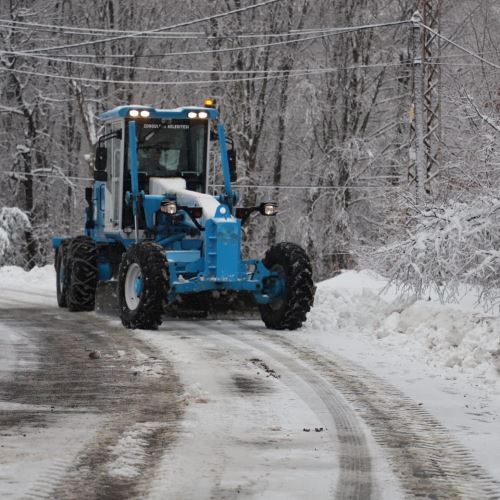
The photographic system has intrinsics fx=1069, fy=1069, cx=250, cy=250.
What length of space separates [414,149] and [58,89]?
17.9 metres

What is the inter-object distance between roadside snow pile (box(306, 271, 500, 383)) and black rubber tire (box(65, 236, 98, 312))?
3.57 metres

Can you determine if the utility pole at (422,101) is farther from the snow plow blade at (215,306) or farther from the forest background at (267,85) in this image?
the forest background at (267,85)

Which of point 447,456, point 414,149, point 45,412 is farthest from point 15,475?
point 414,149

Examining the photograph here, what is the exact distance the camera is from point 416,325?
13.0m

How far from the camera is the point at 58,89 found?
124 ft

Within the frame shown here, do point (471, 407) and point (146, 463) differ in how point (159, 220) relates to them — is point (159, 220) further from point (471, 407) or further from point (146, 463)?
point (146, 463)

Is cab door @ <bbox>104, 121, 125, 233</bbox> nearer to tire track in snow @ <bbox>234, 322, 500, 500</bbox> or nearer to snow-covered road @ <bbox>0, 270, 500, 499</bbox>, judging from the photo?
snow-covered road @ <bbox>0, 270, 500, 499</bbox>

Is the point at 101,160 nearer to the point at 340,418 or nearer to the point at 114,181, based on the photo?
the point at 114,181

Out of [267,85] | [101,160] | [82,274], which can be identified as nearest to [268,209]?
[101,160]

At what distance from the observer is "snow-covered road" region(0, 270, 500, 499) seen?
20.5ft

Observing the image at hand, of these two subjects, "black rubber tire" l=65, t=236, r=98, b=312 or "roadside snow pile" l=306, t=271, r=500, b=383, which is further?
"black rubber tire" l=65, t=236, r=98, b=312

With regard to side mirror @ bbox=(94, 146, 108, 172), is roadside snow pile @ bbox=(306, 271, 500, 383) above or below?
below

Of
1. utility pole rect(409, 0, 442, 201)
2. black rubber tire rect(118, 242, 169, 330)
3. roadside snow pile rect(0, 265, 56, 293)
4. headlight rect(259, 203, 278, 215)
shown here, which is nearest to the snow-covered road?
black rubber tire rect(118, 242, 169, 330)

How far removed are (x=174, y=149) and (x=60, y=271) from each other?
3.43 m
